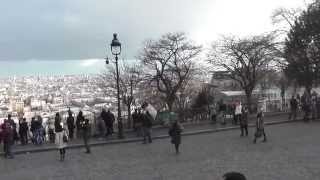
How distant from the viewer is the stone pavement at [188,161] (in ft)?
53.3

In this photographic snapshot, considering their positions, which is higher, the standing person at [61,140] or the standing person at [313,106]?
the standing person at [313,106]

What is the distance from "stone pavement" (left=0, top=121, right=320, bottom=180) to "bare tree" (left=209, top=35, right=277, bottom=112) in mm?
35576

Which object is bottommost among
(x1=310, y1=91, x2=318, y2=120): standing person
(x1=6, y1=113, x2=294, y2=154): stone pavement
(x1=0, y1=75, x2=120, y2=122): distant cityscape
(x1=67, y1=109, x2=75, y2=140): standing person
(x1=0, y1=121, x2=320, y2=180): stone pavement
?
(x1=0, y1=121, x2=320, y2=180): stone pavement

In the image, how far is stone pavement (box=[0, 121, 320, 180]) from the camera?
1623 centimetres

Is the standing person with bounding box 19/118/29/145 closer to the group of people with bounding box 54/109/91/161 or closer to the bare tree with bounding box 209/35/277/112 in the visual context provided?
the group of people with bounding box 54/109/91/161

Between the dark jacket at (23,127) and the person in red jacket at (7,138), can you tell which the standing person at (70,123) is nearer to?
the dark jacket at (23,127)

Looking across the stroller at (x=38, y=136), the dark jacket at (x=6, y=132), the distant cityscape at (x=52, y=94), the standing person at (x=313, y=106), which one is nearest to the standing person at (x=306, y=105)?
the standing person at (x=313, y=106)

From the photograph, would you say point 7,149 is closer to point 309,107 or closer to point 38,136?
point 38,136

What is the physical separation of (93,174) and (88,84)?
59986 millimetres

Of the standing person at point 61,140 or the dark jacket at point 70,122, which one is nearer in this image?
the standing person at point 61,140

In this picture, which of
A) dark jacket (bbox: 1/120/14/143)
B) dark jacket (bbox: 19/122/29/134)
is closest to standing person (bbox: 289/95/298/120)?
dark jacket (bbox: 19/122/29/134)

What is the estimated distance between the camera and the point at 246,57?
6494cm

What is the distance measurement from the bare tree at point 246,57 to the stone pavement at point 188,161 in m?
35.6

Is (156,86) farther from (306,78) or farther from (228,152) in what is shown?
(228,152)
